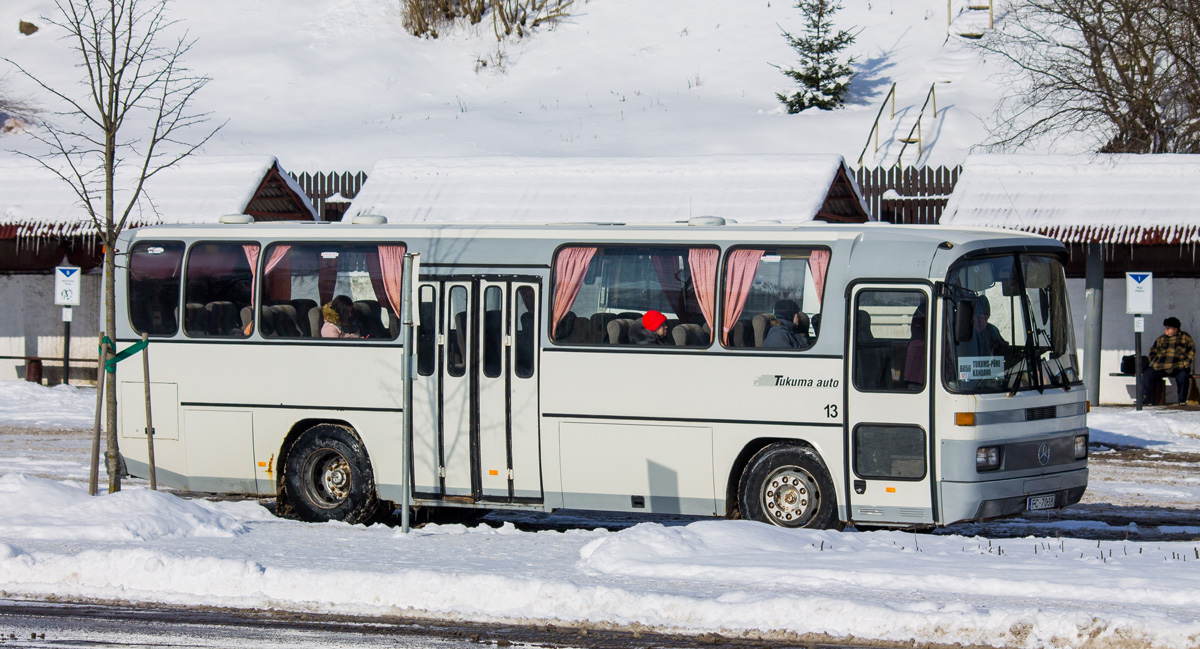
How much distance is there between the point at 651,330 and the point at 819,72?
117 ft

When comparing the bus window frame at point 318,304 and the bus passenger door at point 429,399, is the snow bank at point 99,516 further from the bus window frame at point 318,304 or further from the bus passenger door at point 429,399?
the bus window frame at point 318,304

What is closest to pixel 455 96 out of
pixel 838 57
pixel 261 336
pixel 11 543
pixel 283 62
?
pixel 283 62

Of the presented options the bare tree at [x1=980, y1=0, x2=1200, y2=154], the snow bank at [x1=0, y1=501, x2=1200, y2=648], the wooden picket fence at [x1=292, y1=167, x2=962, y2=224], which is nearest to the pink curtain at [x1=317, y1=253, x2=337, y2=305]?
the snow bank at [x1=0, y1=501, x2=1200, y2=648]


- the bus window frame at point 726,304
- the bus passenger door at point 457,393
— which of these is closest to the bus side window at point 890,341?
the bus window frame at point 726,304

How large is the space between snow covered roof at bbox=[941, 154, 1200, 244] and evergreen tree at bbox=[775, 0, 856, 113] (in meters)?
21.3

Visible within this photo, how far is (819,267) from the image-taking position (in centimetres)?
1148

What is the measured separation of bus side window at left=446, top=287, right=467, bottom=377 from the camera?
1238cm

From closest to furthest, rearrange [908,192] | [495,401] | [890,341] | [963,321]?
[963,321] < [890,341] < [495,401] < [908,192]

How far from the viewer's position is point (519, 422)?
12.2 metres

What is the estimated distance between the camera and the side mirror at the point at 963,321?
10.8 metres

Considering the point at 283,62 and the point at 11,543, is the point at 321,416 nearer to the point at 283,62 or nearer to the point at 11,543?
the point at 11,543

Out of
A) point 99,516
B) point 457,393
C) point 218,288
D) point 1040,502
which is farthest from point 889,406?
point 218,288

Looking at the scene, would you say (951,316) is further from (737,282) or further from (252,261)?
(252,261)

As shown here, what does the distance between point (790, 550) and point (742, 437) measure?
1.90m
